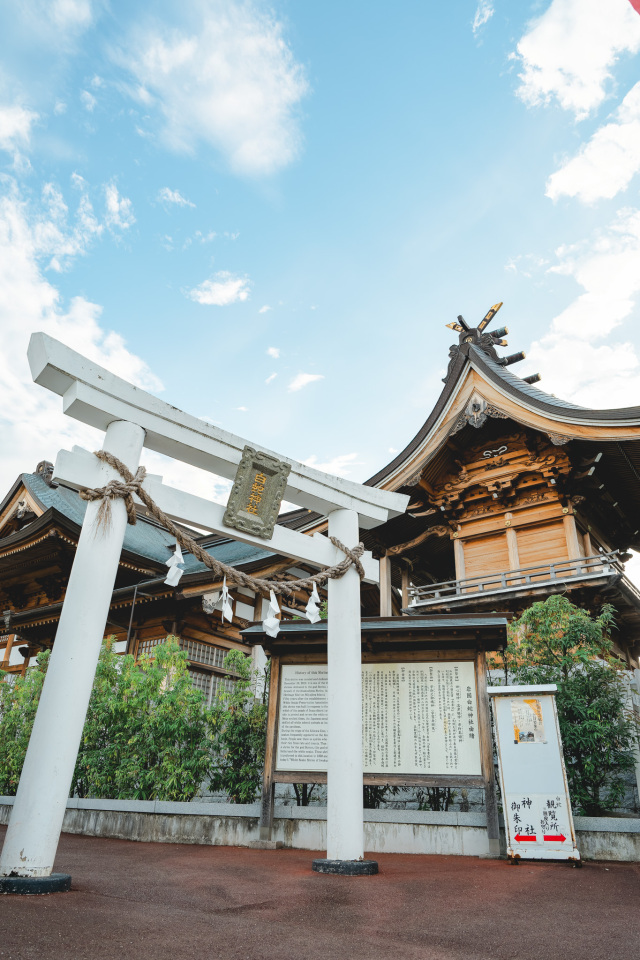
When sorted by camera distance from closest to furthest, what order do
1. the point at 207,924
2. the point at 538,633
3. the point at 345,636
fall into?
the point at 207,924, the point at 345,636, the point at 538,633

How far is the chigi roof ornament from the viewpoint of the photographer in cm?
1519

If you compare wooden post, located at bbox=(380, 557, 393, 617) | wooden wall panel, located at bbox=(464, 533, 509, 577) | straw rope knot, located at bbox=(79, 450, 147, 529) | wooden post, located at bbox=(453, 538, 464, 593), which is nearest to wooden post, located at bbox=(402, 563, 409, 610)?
wooden post, located at bbox=(380, 557, 393, 617)

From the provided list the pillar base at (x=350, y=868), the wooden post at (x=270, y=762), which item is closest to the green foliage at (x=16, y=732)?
the wooden post at (x=270, y=762)

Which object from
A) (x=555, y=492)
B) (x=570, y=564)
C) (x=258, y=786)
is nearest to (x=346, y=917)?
(x=258, y=786)

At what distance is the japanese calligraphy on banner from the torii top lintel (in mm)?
2038

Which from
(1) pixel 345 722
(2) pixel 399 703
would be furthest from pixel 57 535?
(1) pixel 345 722

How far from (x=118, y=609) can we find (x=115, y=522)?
9735 millimetres

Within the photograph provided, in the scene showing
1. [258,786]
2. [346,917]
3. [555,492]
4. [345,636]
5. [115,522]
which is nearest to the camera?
[346,917]

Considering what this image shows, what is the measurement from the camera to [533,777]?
17.9ft

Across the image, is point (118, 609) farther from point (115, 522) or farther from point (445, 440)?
point (115, 522)

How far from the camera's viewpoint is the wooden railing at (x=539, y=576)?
1129 centimetres

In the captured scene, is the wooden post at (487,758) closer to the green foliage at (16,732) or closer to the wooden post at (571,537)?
the wooden post at (571,537)

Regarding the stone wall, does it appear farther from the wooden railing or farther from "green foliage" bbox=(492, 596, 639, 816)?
the wooden railing

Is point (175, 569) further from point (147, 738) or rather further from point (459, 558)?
point (459, 558)
